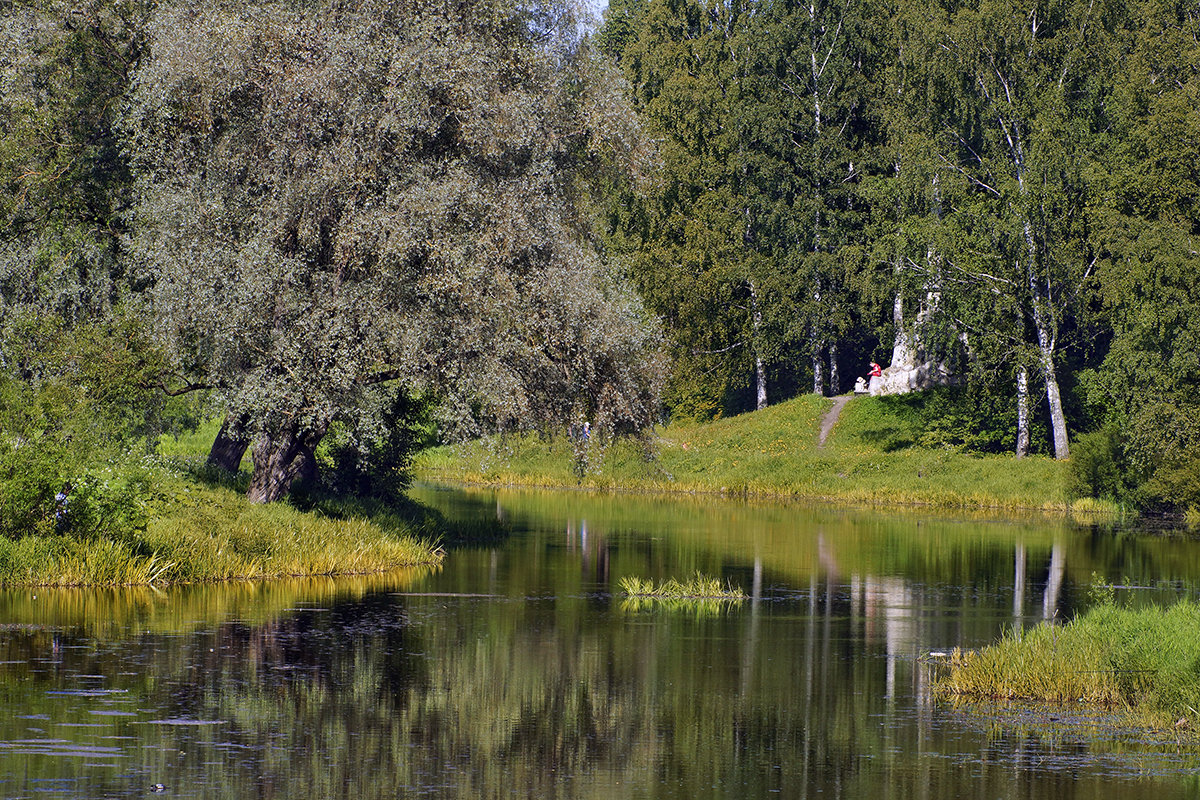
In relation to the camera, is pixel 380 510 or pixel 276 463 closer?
pixel 276 463

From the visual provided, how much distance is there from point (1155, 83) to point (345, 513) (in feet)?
133

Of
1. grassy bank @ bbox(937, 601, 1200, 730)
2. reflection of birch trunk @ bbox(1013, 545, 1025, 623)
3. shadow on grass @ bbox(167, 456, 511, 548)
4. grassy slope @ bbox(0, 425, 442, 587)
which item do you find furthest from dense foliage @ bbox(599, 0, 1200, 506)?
grassy bank @ bbox(937, 601, 1200, 730)

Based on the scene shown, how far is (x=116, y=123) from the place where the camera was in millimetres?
33656

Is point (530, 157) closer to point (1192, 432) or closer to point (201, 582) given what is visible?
point (201, 582)

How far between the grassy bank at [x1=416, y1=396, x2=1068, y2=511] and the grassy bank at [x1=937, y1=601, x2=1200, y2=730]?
37.1 metres

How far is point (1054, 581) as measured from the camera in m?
37.2

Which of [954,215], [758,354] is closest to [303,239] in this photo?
[954,215]

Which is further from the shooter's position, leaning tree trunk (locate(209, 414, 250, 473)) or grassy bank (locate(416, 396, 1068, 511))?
grassy bank (locate(416, 396, 1068, 511))

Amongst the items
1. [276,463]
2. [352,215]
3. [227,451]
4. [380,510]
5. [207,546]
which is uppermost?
[352,215]

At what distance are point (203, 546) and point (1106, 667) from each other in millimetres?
19724

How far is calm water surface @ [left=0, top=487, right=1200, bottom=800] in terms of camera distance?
17.1 metres

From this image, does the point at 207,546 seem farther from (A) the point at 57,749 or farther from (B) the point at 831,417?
(B) the point at 831,417

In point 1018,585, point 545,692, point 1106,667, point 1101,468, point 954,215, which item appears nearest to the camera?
Result: point 1106,667

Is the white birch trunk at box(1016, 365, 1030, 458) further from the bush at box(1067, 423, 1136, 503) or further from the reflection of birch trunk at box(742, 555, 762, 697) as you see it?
the reflection of birch trunk at box(742, 555, 762, 697)
